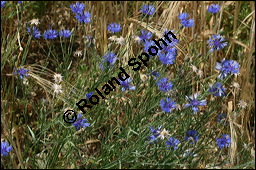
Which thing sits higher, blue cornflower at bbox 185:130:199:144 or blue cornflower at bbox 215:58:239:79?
blue cornflower at bbox 215:58:239:79

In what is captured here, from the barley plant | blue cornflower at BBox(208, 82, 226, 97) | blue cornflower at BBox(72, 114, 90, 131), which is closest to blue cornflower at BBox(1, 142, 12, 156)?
the barley plant

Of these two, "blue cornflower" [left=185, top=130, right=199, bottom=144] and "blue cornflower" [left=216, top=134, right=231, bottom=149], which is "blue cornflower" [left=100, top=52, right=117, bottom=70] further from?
"blue cornflower" [left=216, top=134, right=231, bottom=149]

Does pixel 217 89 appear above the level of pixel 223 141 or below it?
above

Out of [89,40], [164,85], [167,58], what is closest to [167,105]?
[164,85]

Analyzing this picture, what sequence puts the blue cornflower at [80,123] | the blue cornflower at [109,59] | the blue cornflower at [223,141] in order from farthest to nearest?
the blue cornflower at [223,141] < the blue cornflower at [109,59] < the blue cornflower at [80,123]

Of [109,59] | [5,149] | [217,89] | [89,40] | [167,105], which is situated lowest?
[5,149]

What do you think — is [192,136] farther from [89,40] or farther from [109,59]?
[89,40]

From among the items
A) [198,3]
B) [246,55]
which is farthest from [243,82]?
[198,3]

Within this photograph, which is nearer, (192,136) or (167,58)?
(167,58)

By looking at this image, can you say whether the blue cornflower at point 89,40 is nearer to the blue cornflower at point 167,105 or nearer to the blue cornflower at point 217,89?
the blue cornflower at point 167,105

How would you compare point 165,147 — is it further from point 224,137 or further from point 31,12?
point 31,12

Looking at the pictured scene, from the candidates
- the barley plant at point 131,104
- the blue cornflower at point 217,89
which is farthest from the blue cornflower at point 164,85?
the blue cornflower at point 217,89
